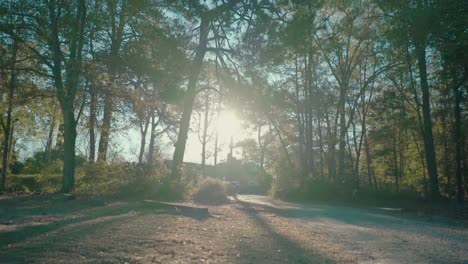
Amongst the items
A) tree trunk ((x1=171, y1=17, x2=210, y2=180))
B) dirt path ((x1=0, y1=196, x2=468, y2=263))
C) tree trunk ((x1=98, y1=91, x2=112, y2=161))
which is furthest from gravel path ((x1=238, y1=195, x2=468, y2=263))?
tree trunk ((x1=98, y1=91, x2=112, y2=161))

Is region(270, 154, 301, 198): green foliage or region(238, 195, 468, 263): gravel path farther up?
region(270, 154, 301, 198): green foliage

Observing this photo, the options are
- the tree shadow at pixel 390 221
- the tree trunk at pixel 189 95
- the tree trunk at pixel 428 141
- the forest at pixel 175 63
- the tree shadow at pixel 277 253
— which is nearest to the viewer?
the tree shadow at pixel 277 253

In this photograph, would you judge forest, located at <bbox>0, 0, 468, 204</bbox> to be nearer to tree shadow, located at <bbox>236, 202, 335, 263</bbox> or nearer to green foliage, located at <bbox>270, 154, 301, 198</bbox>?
green foliage, located at <bbox>270, 154, 301, 198</bbox>

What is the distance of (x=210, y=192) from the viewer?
17062 millimetres

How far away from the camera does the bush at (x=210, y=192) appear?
16.5 metres

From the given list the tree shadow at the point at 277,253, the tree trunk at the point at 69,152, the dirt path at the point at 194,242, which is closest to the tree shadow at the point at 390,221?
the dirt path at the point at 194,242

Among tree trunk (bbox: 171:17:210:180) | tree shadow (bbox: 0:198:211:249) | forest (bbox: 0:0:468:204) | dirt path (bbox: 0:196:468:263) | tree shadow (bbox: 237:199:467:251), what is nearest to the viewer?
dirt path (bbox: 0:196:468:263)

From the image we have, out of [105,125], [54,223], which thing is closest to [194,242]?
[54,223]

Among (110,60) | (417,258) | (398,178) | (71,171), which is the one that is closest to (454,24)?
(417,258)

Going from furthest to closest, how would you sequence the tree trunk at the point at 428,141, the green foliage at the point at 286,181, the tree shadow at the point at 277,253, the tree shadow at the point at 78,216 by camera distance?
the green foliage at the point at 286,181
the tree trunk at the point at 428,141
the tree shadow at the point at 78,216
the tree shadow at the point at 277,253

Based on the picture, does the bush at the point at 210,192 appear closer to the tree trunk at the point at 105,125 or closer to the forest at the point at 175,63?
the forest at the point at 175,63

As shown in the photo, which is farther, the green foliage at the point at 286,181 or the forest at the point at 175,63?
the green foliage at the point at 286,181

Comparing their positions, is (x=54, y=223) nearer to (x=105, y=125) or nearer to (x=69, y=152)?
(x=69, y=152)

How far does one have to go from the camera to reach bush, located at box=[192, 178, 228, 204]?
54.0 feet
